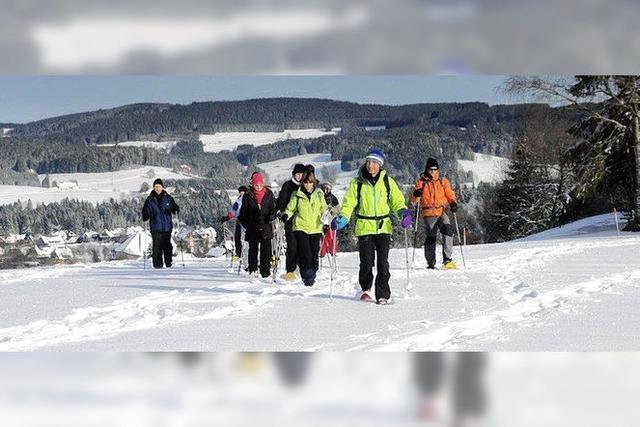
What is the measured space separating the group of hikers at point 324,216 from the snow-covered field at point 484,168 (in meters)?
35.4

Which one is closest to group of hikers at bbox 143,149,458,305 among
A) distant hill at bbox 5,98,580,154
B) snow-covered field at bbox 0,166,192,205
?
distant hill at bbox 5,98,580,154

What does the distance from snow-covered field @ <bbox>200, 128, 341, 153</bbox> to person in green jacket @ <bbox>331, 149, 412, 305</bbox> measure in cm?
4037

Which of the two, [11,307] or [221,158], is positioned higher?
[221,158]

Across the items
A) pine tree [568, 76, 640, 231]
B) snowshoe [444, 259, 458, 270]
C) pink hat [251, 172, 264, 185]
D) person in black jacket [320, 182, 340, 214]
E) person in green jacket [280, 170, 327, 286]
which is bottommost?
snowshoe [444, 259, 458, 270]

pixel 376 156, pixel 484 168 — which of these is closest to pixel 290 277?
pixel 376 156

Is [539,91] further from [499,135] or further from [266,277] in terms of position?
[499,135]

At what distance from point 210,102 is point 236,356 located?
52.4 metres

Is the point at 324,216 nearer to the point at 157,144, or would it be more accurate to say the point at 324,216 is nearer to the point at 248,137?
the point at 248,137

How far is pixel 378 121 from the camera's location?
52.3m

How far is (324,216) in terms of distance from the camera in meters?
10.6

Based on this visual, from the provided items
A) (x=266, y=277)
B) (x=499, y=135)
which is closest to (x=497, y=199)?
(x=499, y=135)

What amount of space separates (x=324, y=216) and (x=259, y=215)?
165 cm

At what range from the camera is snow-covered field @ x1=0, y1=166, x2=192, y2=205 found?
205ft

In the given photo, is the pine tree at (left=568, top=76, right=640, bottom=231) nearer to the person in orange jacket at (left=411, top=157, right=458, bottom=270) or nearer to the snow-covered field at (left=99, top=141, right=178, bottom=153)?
the person in orange jacket at (left=411, top=157, right=458, bottom=270)
